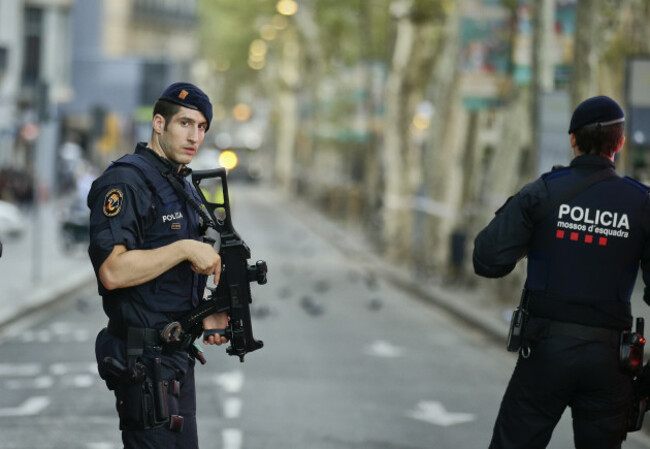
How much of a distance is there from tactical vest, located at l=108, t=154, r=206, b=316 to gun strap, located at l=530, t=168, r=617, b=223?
4.53 ft

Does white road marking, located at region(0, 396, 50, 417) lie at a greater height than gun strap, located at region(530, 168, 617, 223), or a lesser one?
lesser

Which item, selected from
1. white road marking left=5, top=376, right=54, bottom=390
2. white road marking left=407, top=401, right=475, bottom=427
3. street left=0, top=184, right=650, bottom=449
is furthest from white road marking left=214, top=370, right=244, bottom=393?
white road marking left=407, top=401, right=475, bottom=427

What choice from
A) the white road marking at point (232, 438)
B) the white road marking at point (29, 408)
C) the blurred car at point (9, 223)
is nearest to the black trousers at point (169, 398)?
the white road marking at point (232, 438)

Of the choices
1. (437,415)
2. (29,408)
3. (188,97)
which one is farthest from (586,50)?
(188,97)

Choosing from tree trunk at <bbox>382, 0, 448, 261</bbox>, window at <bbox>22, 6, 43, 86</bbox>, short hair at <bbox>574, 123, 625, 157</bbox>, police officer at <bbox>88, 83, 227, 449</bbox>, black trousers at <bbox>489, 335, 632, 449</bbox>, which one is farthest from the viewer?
window at <bbox>22, 6, 43, 86</bbox>

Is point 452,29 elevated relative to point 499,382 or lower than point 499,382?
elevated

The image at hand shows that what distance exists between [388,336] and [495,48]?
8061 millimetres

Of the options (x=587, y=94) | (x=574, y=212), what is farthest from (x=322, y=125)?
(x=574, y=212)

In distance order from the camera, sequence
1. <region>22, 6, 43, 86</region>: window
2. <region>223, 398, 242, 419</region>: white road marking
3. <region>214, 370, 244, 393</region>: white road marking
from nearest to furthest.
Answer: <region>223, 398, 242, 419</region>: white road marking, <region>214, 370, 244, 393</region>: white road marking, <region>22, 6, 43, 86</region>: window

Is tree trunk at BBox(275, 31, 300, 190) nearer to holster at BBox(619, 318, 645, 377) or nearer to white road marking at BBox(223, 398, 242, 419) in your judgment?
white road marking at BBox(223, 398, 242, 419)

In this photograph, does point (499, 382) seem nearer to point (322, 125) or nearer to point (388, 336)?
point (388, 336)

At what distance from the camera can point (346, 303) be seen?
2009 cm

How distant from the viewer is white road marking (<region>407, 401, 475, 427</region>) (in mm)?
10188

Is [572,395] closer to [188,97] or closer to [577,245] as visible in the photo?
[577,245]
